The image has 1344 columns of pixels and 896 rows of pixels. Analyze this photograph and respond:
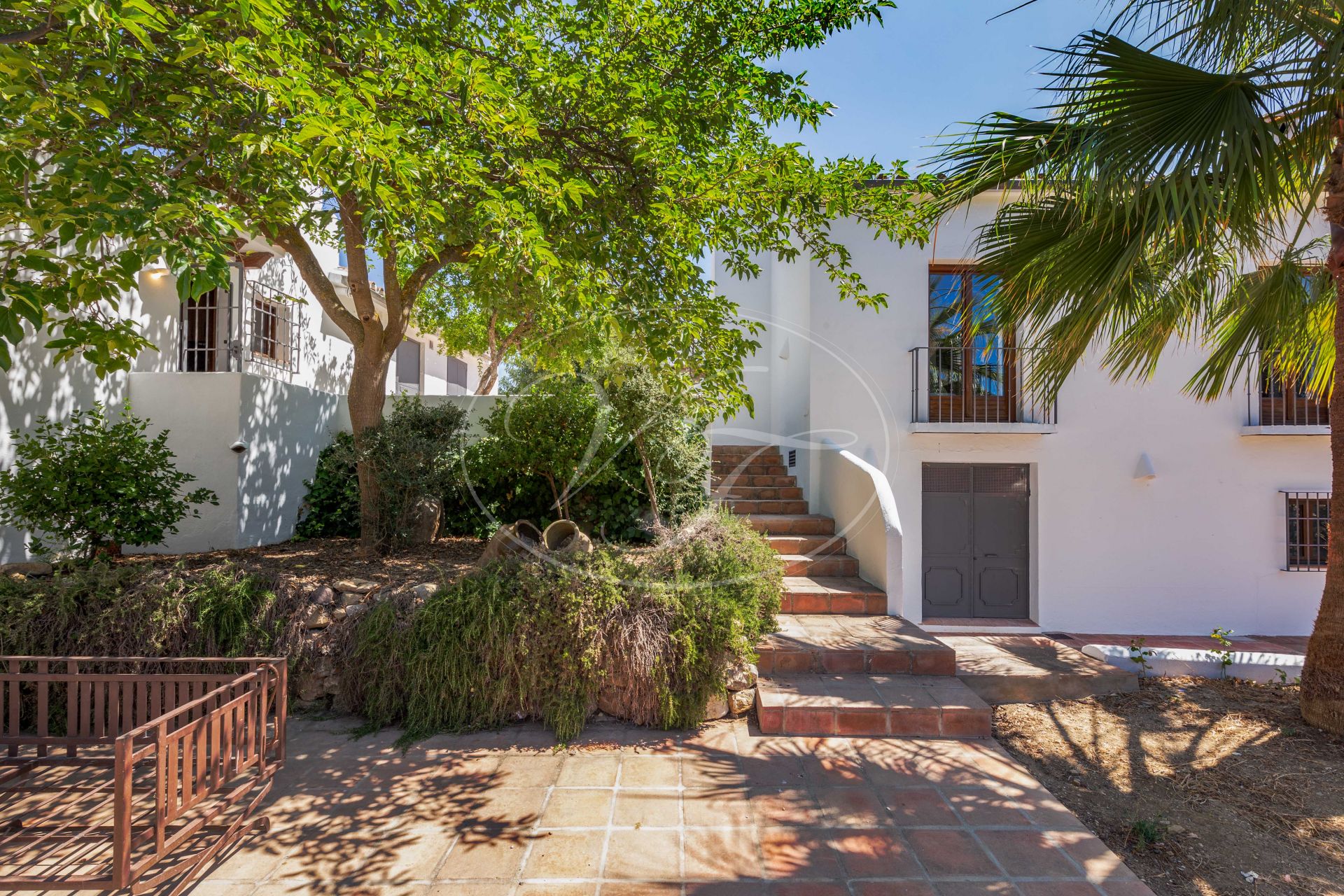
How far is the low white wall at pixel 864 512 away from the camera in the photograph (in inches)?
243

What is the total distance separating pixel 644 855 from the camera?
10.2 ft

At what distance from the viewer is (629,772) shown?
3924mm

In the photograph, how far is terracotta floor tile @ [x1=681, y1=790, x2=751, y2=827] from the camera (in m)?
3.37

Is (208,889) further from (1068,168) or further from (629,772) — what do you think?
(1068,168)

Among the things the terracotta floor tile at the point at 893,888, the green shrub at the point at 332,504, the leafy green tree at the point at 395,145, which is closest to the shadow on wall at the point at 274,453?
the green shrub at the point at 332,504

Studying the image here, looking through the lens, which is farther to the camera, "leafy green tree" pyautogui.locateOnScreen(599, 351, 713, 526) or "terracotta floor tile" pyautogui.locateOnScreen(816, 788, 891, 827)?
"leafy green tree" pyautogui.locateOnScreen(599, 351, 713, 526)

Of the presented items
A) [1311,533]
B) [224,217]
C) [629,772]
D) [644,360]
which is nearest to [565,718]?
[629,772]

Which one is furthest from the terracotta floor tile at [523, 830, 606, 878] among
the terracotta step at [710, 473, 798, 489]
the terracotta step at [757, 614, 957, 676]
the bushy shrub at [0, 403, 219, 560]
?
the terracotta step at [710, 473, 798, 489]

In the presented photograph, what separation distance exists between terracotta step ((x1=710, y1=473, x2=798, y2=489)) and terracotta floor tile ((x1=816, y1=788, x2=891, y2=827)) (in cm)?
548

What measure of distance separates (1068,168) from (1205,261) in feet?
7.42

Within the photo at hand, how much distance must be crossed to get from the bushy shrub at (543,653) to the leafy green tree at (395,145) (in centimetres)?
195

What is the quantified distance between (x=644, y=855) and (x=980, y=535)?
6.77 meters

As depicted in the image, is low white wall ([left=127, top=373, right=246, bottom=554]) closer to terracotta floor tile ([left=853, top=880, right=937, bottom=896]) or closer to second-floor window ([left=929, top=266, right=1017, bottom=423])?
terracotta floor tile ([left=853, top=880, right=937, bottom=896])

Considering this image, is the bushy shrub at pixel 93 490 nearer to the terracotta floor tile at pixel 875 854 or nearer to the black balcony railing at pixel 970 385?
the terracotta floor tile at pixel 875 854
